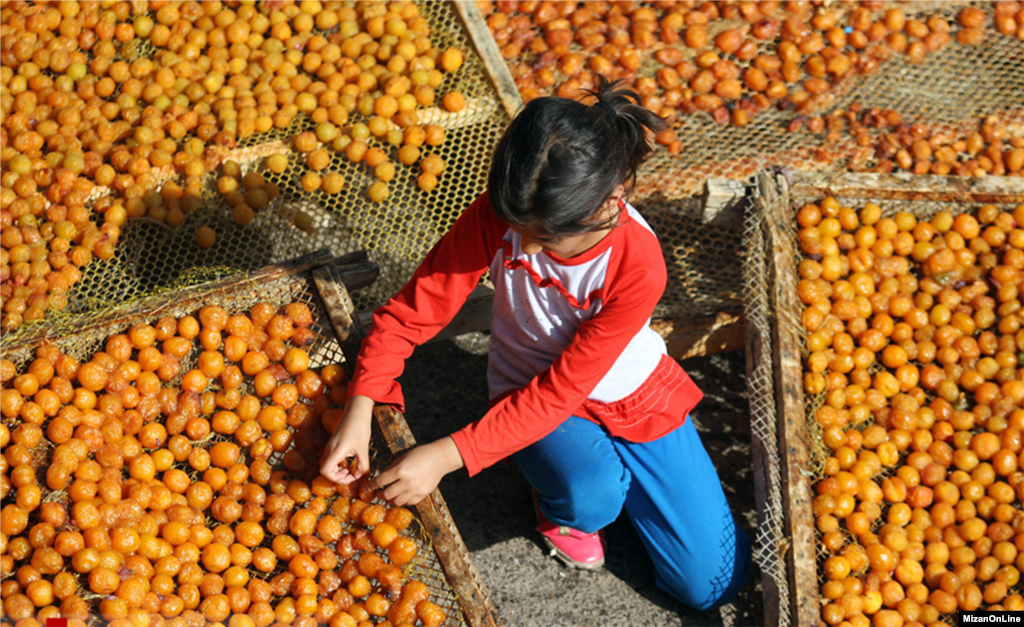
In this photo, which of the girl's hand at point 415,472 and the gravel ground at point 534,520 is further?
the gravel ground at point 534,520

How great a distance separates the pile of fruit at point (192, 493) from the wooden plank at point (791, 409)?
3.53 ft

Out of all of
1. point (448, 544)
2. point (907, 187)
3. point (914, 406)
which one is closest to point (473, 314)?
point (448, 544)

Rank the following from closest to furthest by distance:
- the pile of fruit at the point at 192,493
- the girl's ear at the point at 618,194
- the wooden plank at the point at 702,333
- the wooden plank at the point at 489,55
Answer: the girl's ear at the point at 618,194, the pile of fruit at the point at 192,493, the wooden plank at the point at 702,333, the wooden plank at the point at 489,55

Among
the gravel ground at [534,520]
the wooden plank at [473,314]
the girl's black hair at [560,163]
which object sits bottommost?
the gravel ground at [534,520]

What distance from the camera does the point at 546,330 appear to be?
2.30 meters

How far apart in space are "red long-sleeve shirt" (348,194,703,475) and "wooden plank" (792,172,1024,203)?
3.17 ft

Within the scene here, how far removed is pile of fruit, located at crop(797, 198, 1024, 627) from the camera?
2.40m

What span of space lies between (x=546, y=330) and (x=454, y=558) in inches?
27.0

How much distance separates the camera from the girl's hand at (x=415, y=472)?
6.57ft

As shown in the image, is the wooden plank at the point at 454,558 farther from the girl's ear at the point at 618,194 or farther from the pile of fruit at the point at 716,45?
the pile of fruit at the point at 716,45

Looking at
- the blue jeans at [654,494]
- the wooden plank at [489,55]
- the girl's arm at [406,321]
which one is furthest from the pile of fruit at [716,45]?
the blue jeans at [654,494]

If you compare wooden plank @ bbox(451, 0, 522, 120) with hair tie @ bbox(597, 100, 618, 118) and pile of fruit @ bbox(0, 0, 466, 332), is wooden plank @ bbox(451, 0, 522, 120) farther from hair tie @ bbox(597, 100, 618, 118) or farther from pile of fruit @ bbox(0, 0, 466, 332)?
hair tie @ bbox(597, 100, 618, 118)

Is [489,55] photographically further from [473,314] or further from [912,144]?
[912,144]

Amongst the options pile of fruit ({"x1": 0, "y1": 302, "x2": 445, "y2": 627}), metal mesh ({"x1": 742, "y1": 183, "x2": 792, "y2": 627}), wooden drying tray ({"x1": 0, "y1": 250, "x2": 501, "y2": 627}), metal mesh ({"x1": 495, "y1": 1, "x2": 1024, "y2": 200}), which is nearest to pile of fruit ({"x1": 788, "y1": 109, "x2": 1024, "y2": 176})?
metal mesh ({"x1": 495, "y1": 1, "x2": 1024, "y2": 200})
